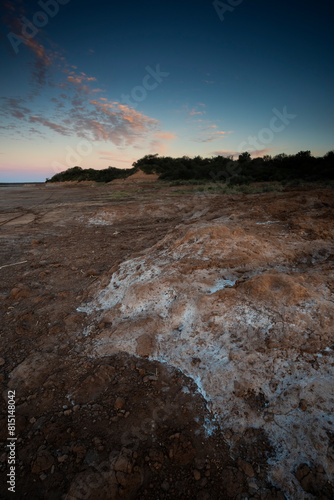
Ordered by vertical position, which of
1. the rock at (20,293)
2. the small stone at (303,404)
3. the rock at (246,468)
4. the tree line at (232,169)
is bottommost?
the rock at (246,468)

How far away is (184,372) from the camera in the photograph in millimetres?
2135

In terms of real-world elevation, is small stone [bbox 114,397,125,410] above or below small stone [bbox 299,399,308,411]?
below

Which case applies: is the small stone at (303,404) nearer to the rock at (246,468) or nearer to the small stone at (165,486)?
the rock at (246,468)

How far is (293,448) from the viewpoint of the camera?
1.47m

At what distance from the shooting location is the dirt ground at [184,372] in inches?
56.5

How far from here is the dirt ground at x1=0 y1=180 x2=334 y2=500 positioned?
1.44 metres

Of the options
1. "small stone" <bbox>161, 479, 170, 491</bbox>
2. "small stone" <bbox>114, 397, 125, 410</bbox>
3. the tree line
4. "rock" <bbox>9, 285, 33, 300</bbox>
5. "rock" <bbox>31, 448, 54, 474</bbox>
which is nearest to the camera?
"small stone" <bbox>161, 479, 170, 491</bbox>

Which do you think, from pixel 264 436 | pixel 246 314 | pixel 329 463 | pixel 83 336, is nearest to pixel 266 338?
pixel 246 314

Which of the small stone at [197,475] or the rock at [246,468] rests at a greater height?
the rock at [246,468]

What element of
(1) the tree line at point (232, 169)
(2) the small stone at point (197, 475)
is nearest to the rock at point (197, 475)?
(2) the small stone at point (197, 475)

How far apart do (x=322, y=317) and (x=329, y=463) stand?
3.57 ft

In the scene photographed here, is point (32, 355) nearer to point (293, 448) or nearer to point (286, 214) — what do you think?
point (293, 448)

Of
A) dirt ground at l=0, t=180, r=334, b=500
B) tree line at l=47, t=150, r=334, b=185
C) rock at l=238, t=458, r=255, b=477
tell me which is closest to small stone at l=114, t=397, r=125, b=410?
dirt ground at l=0, t=180, r=334, b=500

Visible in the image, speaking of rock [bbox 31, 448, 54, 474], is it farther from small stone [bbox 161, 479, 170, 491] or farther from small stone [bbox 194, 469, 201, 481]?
small stone [bbox 194, 469, 201, 481]
